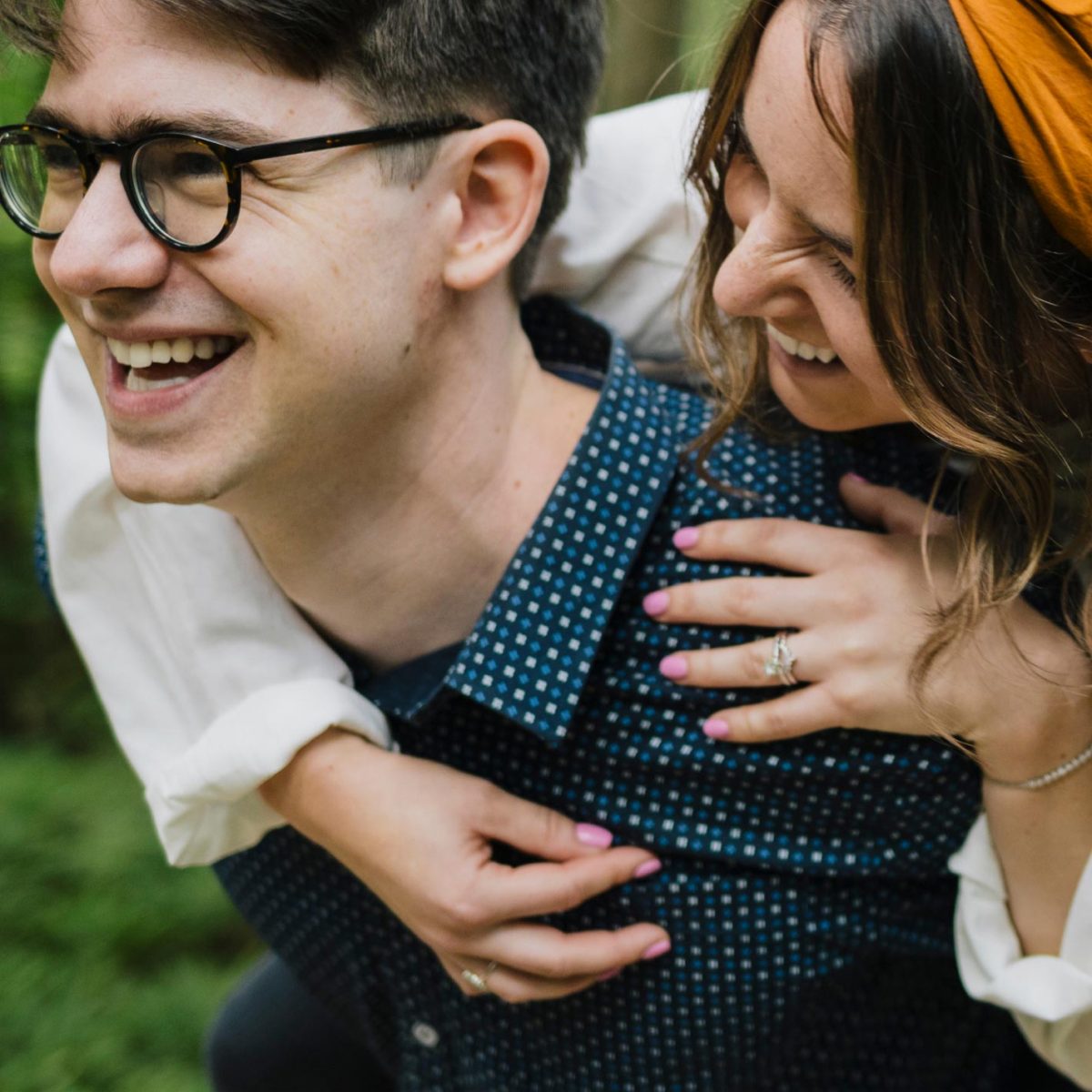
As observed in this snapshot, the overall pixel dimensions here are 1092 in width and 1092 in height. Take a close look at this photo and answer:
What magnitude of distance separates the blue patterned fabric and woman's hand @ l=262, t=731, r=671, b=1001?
0.04m

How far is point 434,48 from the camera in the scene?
175 centimetres

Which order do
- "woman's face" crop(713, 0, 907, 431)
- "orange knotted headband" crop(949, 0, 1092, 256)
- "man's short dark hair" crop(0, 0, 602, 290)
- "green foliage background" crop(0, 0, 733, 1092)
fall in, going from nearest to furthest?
"orange knotted headband" crop(949, 0, 1092, 256)
"woman's face" crop(713, 0, 907, 431)
"man's short dark hair" crop(0, 0, 602, 290)
"green foliage background" crop(0, 0, 733, 1092)

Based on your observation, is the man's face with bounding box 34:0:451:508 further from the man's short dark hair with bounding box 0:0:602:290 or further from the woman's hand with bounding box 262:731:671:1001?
the woman's hand with bounding box 262:731:671:1001

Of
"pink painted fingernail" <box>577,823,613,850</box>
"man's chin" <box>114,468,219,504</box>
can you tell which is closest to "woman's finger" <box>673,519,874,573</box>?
"pink painted fingernail" <box>577,823,613,850</box>

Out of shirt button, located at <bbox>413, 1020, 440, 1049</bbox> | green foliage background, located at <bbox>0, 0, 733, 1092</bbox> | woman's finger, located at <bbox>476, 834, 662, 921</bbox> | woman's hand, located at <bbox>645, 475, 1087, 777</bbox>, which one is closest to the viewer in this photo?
woman's hand, located at <bbox>645, 475, 1087, 777</bbox>

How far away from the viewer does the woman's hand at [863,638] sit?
5.62 ft

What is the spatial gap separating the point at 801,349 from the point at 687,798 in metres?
0.63

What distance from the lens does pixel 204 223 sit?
1658 millimetres

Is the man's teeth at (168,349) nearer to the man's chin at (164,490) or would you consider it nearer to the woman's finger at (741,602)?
the man's chin at (164,490)

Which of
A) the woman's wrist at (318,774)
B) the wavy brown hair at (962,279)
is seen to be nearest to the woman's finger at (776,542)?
the wavy brown hair at (962,279)

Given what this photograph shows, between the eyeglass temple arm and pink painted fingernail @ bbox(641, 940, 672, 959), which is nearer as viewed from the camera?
the eyeglass temple arm

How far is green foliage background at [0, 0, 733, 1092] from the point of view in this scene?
3.45 meters

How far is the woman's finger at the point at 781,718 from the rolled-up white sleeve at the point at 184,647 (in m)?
0.49

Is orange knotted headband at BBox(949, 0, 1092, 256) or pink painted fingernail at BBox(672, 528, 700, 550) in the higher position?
orange knotted headband at BBox(949, 0, 1092, 256)
